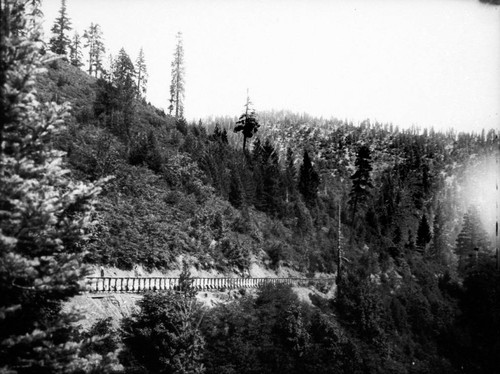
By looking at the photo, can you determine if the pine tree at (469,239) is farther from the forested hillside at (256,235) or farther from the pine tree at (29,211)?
the pine tree at (29,211)

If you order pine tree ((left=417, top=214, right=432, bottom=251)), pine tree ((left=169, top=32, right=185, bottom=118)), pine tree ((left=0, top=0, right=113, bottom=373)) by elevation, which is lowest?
pine tree ((left=417, top=214, right=432, bottom=251))

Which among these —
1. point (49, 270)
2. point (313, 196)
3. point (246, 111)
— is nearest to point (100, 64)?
point (246, 111)

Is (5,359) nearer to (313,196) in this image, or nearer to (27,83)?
(27,83)

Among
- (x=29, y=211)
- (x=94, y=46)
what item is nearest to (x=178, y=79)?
(x=94, y=46)

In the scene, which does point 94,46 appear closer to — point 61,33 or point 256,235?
point 61,33

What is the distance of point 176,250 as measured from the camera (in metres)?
26.3

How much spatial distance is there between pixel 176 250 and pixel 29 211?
64.6 ft

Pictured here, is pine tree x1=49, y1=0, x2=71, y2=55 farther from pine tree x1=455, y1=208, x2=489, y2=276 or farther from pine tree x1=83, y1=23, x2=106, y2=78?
pine tree x1=455, y1=208, x2=489, y2=276

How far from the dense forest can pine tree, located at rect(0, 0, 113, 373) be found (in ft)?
0.12

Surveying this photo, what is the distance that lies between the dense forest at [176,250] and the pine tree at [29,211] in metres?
0.04

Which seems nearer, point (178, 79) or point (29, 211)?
point (29, 211)

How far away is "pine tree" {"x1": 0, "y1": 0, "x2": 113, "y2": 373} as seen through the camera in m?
7.10

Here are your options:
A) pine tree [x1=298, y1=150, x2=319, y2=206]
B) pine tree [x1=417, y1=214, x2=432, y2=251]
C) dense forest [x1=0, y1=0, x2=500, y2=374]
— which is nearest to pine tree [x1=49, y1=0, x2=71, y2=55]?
dense forest [x1=0, y1=0, x2=500, y2=374]

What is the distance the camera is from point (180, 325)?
16234 mm
